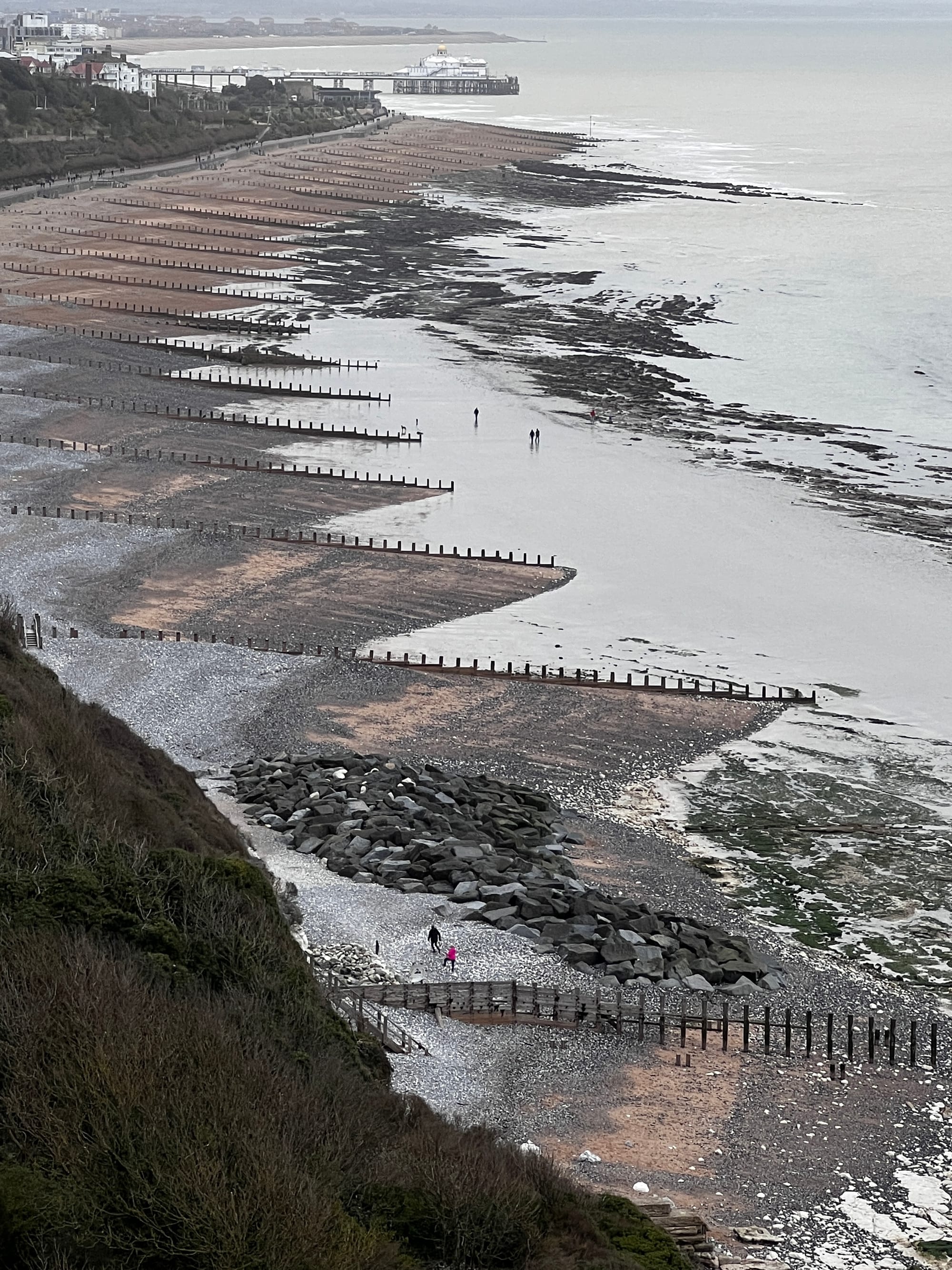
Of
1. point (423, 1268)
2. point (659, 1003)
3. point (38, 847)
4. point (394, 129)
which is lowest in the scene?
point (659, 1003)

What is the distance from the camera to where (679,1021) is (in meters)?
20.6

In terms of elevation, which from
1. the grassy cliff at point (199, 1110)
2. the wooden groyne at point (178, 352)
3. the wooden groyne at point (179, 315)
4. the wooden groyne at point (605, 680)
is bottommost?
the wooden groyne at point (605, 680)

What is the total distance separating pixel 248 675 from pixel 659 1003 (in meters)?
13.0

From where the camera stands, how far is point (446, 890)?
23812mm

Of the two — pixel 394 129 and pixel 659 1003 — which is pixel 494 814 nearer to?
pixel 659 1003

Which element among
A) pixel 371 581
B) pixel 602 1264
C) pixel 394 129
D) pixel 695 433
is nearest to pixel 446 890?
pixel 602 1264

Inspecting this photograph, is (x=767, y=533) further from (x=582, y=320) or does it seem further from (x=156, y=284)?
(x=156, y=284)

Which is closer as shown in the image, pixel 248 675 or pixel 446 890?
pixel 446 890

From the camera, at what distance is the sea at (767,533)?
27.1 metres

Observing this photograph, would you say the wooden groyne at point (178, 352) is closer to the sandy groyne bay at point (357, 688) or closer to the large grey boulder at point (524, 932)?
the sandy groyne bay at point (357, 688)

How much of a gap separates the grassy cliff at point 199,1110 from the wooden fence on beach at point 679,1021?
286 centimetres

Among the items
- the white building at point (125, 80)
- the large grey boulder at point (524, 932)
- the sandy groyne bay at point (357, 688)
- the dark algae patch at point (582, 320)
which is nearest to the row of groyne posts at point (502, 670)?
the sandy groyne bay at point (357, 688)

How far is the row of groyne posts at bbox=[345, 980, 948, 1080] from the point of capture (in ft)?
66.7

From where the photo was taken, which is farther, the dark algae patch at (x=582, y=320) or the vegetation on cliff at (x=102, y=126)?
the vegetation on cliff at (x=102, y=126)
